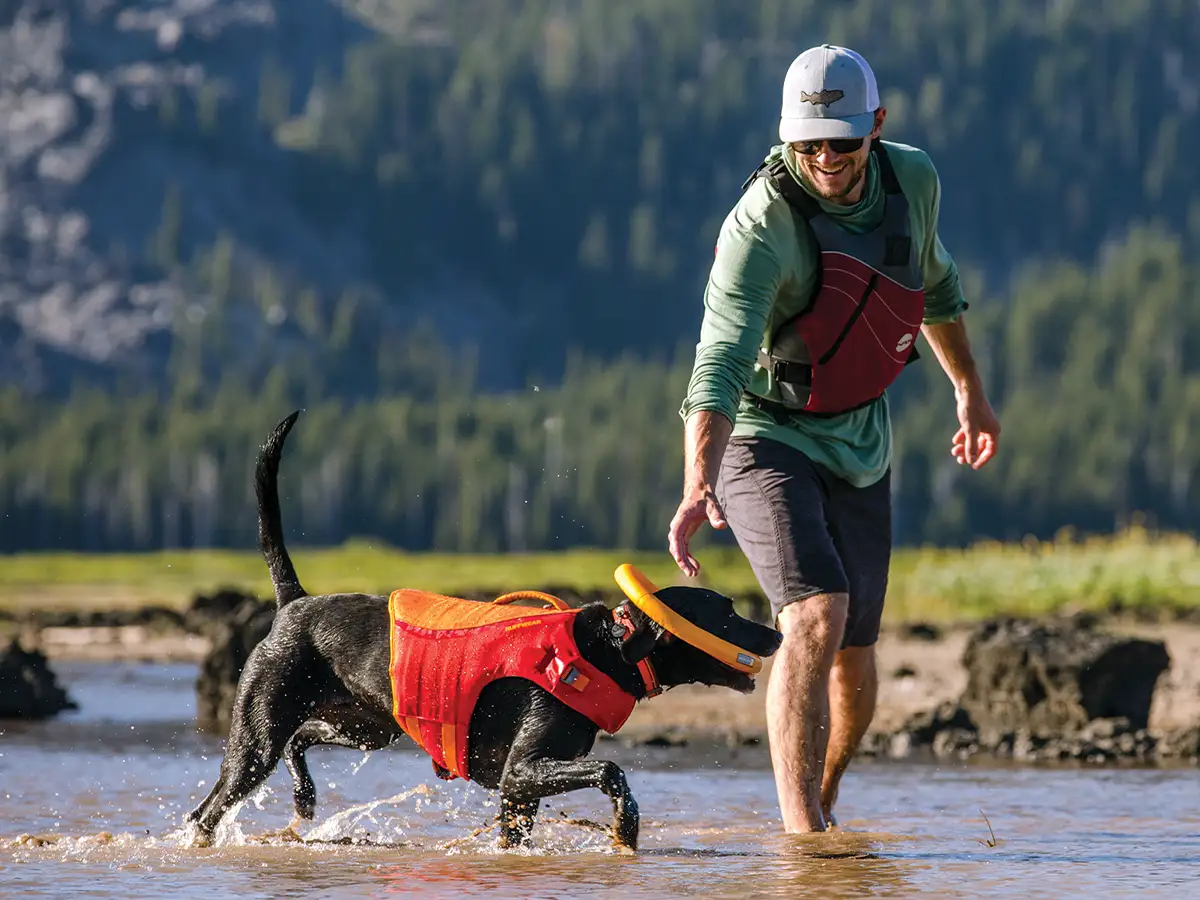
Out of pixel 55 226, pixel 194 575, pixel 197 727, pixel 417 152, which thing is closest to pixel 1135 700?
pixel 197 727

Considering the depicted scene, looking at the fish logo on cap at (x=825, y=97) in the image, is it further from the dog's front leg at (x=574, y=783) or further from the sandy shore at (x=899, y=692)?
the sandy shore at (x=899, y=692)

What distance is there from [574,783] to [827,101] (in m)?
2.31

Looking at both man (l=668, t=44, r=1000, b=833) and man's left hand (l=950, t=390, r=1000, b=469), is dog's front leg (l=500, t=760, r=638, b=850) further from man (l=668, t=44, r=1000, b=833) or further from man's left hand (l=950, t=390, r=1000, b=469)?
man's left hand (l=950, t=390, r=1000, b=469)

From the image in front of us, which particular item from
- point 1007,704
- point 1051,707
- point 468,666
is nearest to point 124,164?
point 1007,704

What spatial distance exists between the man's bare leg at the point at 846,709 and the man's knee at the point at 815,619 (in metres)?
0.68

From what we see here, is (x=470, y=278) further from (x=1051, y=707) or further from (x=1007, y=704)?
(x=1051, y=707)

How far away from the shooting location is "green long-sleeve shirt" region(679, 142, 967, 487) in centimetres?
684

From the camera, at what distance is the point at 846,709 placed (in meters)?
7.87

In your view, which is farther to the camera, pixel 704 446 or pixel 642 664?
pixel 642 664

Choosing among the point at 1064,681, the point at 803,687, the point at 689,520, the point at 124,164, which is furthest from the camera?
the point at 124,164

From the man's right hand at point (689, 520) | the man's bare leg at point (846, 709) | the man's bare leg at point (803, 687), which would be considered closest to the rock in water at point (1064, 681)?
the man's bare leg at point (846, 709)

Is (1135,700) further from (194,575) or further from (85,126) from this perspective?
(85,126)

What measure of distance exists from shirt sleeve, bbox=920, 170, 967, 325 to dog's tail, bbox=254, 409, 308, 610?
91.9 inches

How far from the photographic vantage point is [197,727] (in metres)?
14.0
